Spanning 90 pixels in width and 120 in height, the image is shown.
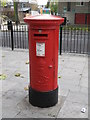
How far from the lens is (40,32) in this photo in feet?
11.1

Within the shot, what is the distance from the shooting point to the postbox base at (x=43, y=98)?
146 inches

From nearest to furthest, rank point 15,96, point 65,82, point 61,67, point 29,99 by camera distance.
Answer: point 29,99
point 15,96
point 65,82
point 61,67

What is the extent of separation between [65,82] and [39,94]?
1524 millimetres

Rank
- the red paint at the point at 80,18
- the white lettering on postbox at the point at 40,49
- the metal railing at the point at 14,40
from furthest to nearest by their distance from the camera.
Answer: the red paint at the point at 80,18
the metal railing at the point at 14,40
the white lettering on postbox at the point at 40,49

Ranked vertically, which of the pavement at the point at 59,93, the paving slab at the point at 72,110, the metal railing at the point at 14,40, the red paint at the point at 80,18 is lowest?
the paving slab at the point at 72,110

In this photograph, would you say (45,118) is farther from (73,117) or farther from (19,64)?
Result: (19,64)

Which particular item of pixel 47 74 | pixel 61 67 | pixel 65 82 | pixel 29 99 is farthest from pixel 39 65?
pixel 61 67

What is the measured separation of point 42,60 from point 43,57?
2.3 inches

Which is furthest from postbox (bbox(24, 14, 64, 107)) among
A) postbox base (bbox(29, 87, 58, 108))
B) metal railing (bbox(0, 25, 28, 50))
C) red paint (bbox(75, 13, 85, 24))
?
red paint (bbox(75, 13, 85, 24))

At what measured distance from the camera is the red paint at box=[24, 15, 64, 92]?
132 inches

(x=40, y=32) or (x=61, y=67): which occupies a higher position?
(x=40, y=32)

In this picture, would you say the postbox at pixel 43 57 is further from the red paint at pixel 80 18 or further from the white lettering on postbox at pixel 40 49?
the red paint at pixel 80 18

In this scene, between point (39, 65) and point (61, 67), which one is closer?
point (39, 65)

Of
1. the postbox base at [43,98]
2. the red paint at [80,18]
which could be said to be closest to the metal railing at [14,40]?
the postbox base at [43,98]
